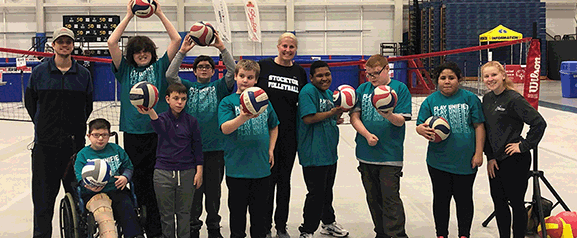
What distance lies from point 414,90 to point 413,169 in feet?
38.7

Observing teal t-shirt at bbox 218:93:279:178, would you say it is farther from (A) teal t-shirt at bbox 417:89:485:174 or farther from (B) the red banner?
(B) the red banner

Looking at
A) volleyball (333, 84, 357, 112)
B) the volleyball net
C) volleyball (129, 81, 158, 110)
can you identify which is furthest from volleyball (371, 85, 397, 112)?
the volleyball net

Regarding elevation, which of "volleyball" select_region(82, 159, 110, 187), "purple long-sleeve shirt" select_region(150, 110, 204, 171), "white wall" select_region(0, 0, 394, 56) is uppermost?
"white wall" select_region(0, 0, 394, 56)

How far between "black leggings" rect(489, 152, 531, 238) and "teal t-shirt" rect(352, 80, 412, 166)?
2.25ft

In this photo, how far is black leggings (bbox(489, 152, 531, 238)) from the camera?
142 inches

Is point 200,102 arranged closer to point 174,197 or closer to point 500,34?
point 174,197

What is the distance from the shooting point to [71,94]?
12.3ft

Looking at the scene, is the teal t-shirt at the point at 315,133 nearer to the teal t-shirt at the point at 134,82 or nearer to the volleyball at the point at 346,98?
the volleyball at the point at 346,98

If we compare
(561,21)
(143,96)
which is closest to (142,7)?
(143,96)

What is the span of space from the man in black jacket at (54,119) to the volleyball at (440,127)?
2453 mm

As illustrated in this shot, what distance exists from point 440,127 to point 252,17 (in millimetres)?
16353

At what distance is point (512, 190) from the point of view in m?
3.62

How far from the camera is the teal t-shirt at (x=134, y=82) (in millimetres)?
3734

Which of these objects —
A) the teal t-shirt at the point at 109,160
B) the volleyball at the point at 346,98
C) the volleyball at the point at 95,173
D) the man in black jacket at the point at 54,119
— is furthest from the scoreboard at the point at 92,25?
the volleyball at the point at 346,98
